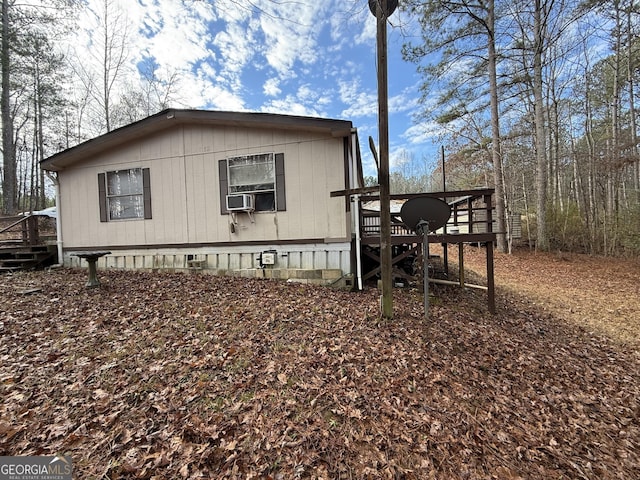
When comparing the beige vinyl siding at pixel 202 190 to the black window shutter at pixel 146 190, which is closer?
the beige vinyl siding at pixel 202 190

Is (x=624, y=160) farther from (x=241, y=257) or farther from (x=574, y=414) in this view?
(x=241, y=257)

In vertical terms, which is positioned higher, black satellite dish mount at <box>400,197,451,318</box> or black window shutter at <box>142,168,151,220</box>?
black window shutter at <box>142,168,151,220</box>

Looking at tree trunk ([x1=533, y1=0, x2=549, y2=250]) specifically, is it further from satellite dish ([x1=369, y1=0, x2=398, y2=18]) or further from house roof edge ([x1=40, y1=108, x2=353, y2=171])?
satellite dish ([x1=369, y1=0, x2=398, y2=18])

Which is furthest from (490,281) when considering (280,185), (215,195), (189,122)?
(189,122)

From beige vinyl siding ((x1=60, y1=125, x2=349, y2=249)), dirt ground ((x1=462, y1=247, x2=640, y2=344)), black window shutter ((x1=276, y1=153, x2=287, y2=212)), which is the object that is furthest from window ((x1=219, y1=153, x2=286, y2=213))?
dirt ground ((x1=462, y1=247, x2=640, y2=344))

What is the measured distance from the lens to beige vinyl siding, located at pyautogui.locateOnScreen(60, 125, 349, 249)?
19.4 ft

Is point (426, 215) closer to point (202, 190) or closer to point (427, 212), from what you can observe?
point (427, 212)

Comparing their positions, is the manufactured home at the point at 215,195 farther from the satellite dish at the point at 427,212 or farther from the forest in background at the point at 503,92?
the forest in background at the point at 503,92

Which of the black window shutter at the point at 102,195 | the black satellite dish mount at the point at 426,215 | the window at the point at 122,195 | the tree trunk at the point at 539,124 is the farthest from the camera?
the tree trunk at the point at 539,124

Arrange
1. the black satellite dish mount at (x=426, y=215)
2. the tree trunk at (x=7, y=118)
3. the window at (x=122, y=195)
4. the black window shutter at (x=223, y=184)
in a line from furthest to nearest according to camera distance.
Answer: the tree trunk at (x=7, y=118) → the window at (x=122, y=195) → the black window shutter at (x=223, y=184) → the black satellite dish mount at (x=426, y=215)

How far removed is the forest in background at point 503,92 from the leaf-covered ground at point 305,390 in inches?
391

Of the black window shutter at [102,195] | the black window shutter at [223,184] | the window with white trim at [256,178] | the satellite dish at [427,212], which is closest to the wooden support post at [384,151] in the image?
the satellite dish at [427,212]

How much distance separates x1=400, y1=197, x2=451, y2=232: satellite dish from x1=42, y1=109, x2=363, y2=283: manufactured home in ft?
5.55

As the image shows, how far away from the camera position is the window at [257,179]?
6.13m
